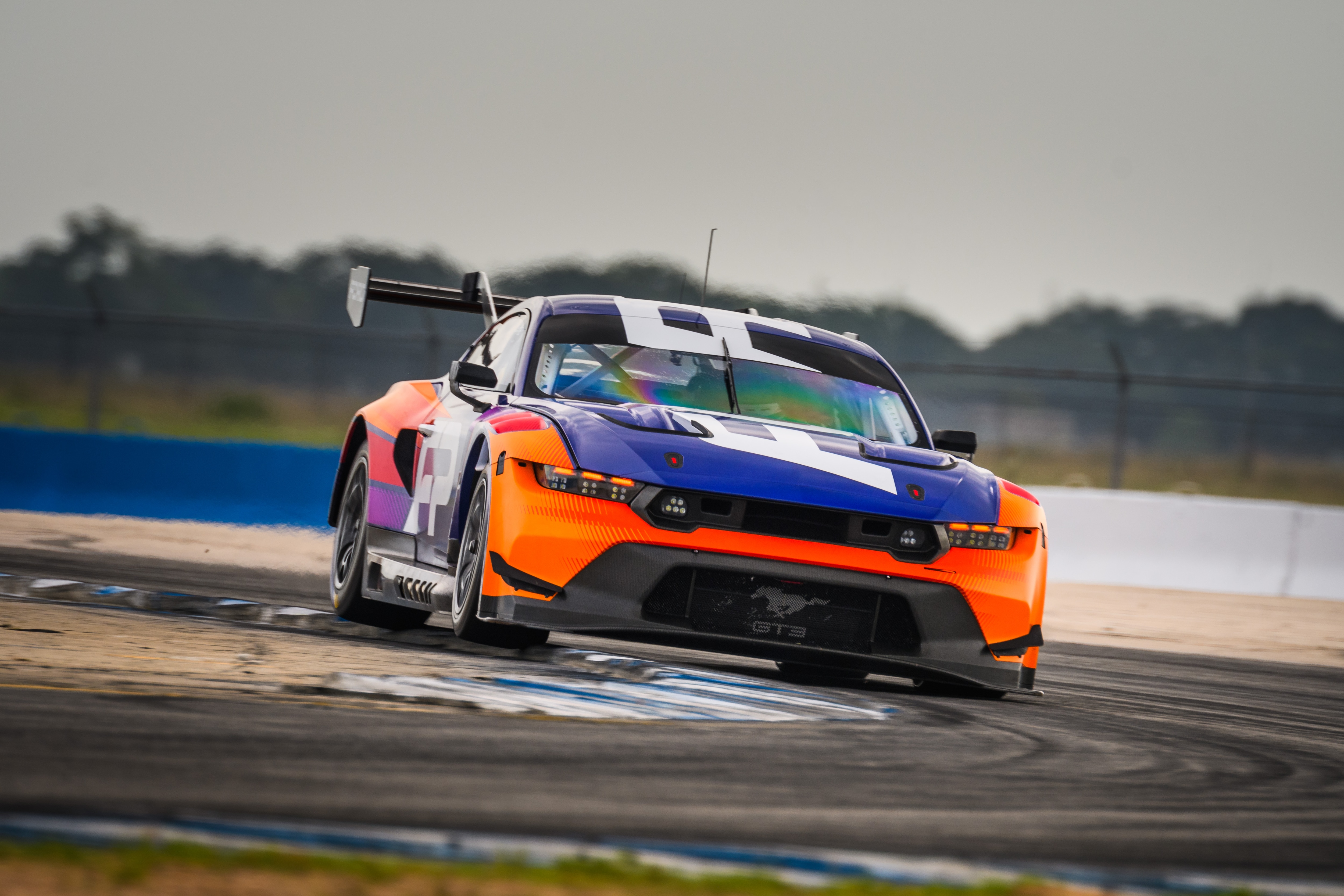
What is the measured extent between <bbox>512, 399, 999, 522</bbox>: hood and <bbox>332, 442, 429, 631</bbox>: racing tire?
161 cm

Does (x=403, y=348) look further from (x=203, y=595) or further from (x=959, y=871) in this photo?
(x=959, y=871)

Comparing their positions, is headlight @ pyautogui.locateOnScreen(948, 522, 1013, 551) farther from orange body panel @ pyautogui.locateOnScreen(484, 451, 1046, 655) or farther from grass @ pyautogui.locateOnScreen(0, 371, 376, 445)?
grass @ pyautogui.locateOnScreen(0, 371, 376, 445)

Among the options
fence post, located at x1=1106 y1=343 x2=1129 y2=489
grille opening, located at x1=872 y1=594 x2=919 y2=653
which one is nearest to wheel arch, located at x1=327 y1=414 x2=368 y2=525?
grille opening, located at x1=872 y1=594 x2=919 y2=653

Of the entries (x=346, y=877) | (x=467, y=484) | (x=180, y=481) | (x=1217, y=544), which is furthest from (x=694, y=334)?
(x=180, y=481)

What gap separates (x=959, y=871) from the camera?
10.4ft

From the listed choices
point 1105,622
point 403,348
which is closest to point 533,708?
point 1105,622

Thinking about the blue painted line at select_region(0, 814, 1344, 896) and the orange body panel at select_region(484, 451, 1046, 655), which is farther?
the orange body panel at select_region(484, 451, 1046, 655)

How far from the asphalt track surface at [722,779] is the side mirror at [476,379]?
6.65 feet

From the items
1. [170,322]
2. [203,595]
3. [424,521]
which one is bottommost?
[203,595]

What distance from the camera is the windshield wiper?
22.0ft

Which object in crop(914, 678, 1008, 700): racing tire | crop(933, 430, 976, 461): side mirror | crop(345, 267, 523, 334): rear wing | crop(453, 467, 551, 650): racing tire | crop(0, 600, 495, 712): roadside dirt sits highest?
crop(345, 267, 523, 334): rear wing

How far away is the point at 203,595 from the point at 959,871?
5575 millimetres

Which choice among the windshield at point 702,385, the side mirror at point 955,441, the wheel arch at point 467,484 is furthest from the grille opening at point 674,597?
the side mirror at point 955,441

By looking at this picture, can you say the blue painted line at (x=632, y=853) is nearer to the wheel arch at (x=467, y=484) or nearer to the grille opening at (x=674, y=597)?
the grille opening at (x=674, y=597)
